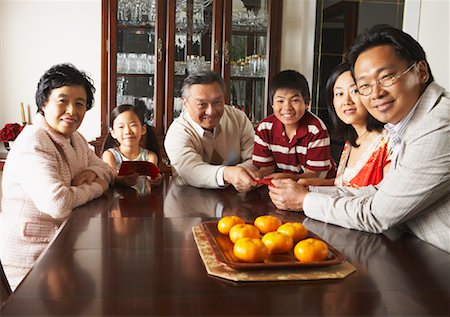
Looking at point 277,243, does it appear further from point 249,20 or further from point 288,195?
point 249,20

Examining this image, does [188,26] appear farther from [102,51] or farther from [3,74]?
[3,74]

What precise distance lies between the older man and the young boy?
0.13m

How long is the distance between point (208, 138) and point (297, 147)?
0.46 m

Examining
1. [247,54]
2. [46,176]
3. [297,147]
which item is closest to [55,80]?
[46,176]

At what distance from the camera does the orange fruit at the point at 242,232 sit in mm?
1136

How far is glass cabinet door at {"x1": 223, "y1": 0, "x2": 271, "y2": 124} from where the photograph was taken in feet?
12.5

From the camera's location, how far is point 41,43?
12.8 ft

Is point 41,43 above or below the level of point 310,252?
above

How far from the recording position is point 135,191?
6.42 feet

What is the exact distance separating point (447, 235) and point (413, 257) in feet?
0.58

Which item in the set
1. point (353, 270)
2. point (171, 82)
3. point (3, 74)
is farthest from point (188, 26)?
point (353, 270)

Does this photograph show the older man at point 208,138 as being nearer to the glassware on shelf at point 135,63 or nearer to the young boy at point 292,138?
the young boy at point 292,138

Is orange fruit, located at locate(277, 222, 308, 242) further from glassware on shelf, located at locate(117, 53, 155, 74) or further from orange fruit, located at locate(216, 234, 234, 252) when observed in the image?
glassware on shelf, located at locate(117, 53, 155, 74)

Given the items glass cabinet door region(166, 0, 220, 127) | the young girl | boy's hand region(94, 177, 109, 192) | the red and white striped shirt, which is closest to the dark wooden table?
boy's hand region(94, 177, 109, 192)
